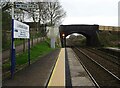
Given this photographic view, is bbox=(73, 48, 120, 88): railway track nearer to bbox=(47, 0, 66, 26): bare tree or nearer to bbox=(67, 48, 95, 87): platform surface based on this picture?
bbox=(67, 48, 95, 87): platform surface

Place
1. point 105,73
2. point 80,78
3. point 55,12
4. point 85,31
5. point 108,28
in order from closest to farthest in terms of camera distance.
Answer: point 80,78
point 105,73
point 55,12
point 85,31
point 108,28

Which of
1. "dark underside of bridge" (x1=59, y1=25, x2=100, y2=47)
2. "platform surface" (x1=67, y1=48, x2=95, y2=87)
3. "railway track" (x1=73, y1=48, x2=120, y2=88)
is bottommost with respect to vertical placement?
"railway track" (x1=73, y1=48, x2=120, y2=88)

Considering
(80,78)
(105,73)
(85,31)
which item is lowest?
(105,73)

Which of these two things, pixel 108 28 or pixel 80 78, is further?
pixel 108 28

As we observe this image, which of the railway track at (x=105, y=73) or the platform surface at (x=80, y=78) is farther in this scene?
the railway track at (x=105, y=73)

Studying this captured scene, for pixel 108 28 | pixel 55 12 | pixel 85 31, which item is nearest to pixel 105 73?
pixel 55 12

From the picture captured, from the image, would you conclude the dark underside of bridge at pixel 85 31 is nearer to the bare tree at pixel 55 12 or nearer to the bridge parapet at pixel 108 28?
the bridge parapet at pixel 108 28

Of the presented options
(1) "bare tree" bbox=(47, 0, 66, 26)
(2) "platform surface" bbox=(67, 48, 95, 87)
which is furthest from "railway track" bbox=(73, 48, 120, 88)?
(1) "bare tree" bbox=(47, 0, 66, 26)

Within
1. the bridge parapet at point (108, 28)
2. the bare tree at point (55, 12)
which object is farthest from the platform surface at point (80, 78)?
the bridge parapet at point (108, 28)

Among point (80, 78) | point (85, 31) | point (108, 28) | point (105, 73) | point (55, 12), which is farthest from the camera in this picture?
point (108, 28)

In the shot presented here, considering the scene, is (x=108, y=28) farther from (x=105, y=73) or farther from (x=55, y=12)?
(x=105, y=73)

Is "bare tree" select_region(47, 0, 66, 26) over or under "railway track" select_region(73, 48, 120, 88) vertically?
over

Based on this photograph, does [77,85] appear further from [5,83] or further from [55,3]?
[55,3]

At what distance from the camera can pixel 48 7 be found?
72.7 m
